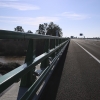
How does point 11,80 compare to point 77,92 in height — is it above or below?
above

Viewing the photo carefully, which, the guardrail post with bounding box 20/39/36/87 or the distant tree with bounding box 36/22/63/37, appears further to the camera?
the distant tree with bounding box 36/22/63/37

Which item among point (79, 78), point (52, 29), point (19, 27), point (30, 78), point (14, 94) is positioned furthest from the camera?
point (19, 27)

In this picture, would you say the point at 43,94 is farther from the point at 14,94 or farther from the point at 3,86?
the point at 3,86

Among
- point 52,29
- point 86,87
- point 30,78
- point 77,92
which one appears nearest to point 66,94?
point 77,92

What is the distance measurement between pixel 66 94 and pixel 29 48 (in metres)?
1.67

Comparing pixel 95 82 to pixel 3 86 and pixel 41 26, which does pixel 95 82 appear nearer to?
pixel 3 86

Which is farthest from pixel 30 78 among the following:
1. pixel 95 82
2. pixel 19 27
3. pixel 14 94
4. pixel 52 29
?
pixel 19 27

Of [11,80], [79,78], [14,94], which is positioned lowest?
[79,78]

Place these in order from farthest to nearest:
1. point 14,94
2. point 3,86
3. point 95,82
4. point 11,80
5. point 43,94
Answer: point 95,82 → point 43,94 → point 14,94 → point 11,80 → point 3,86

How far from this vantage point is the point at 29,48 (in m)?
3.64

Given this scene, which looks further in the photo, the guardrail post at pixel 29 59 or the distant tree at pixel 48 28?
the distant tree at pixel 48 28

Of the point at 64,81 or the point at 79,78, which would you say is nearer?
the point at 64,81

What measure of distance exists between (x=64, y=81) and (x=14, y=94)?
2.64 meters

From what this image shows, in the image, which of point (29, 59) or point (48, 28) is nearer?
point (29, 59)
